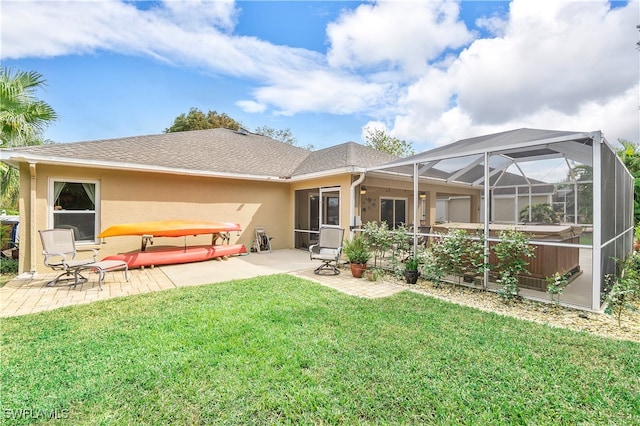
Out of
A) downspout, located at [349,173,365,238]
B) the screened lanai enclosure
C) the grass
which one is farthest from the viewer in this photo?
downspout, located at [349,173,365,238]

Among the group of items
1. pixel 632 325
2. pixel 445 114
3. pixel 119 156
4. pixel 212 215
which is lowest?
pixel 632 325

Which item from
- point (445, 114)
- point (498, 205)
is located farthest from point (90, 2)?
point (445, 114)

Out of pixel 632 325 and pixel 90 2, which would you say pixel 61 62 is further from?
pixel 632 325

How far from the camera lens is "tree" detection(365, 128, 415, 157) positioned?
97.7ft

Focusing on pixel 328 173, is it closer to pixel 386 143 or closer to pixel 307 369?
pixel 307 369

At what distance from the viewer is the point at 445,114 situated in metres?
19.2

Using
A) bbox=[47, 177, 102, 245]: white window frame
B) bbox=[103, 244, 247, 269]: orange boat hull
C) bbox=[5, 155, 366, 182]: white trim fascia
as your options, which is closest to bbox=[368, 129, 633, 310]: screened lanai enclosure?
bbox=[5, 155, 366, 182]: white trim fascia

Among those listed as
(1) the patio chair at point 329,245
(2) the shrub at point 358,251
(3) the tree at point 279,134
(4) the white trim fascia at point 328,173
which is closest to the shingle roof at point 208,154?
(4) the white trim fascia at point 328,173

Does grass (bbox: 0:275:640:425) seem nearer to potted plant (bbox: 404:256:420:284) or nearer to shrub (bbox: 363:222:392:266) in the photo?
potted plant (bbox: 404:256:420:284)

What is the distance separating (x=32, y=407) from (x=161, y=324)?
1.72m

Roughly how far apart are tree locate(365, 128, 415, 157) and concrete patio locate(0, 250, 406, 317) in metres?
23.5

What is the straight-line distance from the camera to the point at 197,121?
24484mm

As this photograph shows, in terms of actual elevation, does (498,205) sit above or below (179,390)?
above

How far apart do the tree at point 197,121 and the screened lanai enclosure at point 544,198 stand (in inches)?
743
